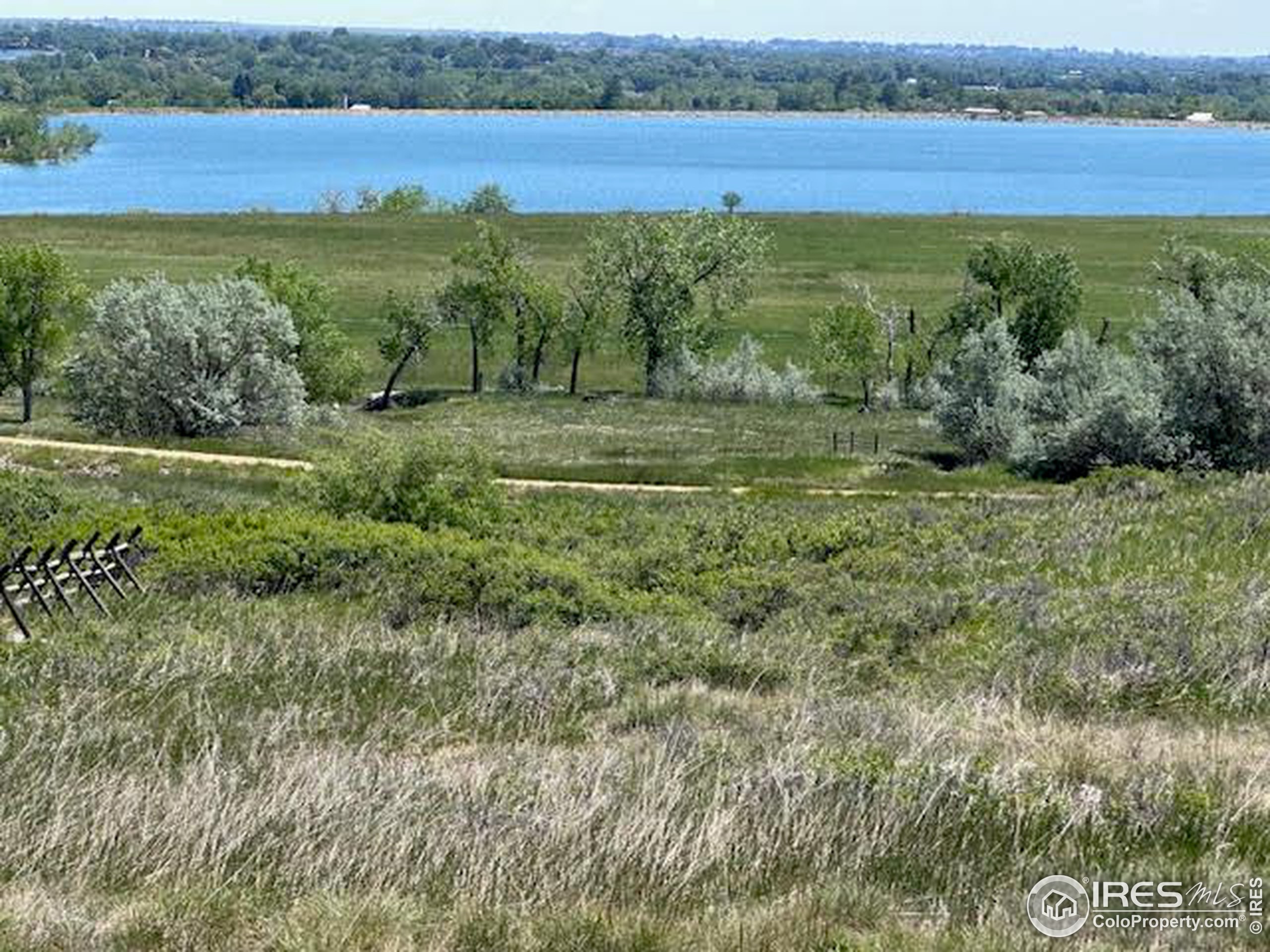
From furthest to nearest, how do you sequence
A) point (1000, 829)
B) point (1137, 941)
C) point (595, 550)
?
point (595, 550) → point (1000, 829) → point (1137, 941)

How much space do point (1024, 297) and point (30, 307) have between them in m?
39.8

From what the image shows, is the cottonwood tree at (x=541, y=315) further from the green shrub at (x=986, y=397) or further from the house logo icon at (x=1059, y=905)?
the house logo icon at (x=1059, y=905)

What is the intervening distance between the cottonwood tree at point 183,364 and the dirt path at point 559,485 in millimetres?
4889

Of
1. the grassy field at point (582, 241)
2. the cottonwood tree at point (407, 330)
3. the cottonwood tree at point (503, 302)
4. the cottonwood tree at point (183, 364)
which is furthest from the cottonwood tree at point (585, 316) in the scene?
the cottonwood tree at point (183, 364)

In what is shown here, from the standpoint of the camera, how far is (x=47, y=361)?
64.6m

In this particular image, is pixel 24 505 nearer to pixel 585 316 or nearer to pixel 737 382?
pixel 737 382

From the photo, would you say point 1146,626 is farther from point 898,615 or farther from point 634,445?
point 634,445

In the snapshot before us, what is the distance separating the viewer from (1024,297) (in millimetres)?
76750

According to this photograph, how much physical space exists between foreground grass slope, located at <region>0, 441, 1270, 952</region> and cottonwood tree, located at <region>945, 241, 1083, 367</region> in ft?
176

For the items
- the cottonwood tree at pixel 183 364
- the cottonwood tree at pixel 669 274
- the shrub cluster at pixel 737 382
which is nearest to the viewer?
the cottonwood tree at pixel 183 364

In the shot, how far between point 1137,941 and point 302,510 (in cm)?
2139

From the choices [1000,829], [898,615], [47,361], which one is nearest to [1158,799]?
[1000,829]

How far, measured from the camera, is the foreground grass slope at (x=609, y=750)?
27.0ft

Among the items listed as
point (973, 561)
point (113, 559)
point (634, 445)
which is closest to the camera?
point (113, 559)
